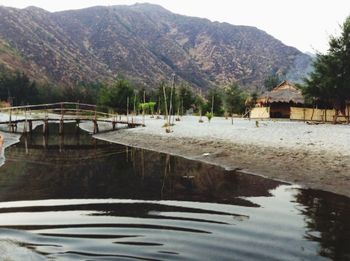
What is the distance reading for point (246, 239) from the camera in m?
7.96

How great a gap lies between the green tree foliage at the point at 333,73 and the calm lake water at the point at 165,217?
23.0 m

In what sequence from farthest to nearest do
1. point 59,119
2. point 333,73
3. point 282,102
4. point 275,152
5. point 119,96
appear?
1. point 119,96
2. point 282,102
3. point 59,119
4. point 333,73
5. point 275,152

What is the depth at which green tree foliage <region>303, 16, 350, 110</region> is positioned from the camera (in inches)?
1399

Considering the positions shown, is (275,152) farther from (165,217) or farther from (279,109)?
(279,109)

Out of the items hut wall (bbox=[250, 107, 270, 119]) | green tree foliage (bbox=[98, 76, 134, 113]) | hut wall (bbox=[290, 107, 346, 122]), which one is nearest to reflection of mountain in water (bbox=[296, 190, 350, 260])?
hut wall (bbox=[290, 107, 346, 122])

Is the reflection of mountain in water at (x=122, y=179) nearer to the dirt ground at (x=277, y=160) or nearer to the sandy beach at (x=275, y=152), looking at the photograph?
the dirt ground at (x=277, y=160)

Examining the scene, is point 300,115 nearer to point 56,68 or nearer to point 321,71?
point 321,71

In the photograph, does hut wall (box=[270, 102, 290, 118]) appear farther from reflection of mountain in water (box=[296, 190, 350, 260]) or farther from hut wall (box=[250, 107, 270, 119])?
reflection of mountain in water (box=[296, 190, 350, 260])

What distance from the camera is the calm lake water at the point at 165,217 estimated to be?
7.22 meters

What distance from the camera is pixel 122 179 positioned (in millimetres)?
15156

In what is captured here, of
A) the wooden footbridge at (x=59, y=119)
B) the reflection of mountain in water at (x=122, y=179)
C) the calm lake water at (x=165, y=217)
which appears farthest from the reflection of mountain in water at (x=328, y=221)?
the wooden footbridge at (x=59, y=119)

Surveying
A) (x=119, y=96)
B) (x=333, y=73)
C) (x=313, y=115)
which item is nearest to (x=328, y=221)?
(x=333, y=73)

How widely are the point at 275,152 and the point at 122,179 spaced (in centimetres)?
724

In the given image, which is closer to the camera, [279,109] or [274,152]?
[274,152]
